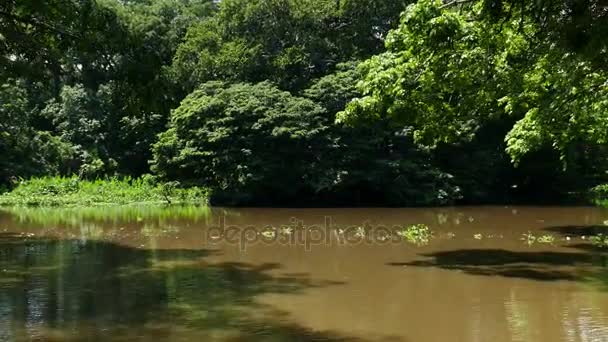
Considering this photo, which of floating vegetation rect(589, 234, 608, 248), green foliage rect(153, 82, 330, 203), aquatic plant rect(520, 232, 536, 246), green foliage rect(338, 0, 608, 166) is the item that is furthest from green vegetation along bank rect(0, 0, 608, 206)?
floating vegetation rect(589, 234, 608, 248)

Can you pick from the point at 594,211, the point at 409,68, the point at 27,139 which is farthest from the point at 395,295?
the point at 27,139

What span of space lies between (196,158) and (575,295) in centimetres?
2308

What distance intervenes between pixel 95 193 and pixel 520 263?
2593 centimetres

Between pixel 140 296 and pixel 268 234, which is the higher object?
pixel 268 234

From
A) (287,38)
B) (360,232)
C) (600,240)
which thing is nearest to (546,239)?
(600,240)

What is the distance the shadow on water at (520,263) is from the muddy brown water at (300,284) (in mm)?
34

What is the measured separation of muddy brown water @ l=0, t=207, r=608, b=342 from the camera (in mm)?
7988

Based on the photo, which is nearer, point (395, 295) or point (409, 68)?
point (395, 295)

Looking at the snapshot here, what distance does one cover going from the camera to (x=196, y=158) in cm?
3109

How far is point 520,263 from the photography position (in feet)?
42.8

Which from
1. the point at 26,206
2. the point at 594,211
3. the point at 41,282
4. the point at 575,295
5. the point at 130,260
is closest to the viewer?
the point at 575,295

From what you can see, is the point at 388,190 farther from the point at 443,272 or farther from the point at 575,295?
the point at 575,295

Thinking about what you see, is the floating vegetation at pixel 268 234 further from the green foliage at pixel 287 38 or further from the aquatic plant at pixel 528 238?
the green foliage at pixel 287 38

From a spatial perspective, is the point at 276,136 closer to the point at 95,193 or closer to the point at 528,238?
the point at 95,193
